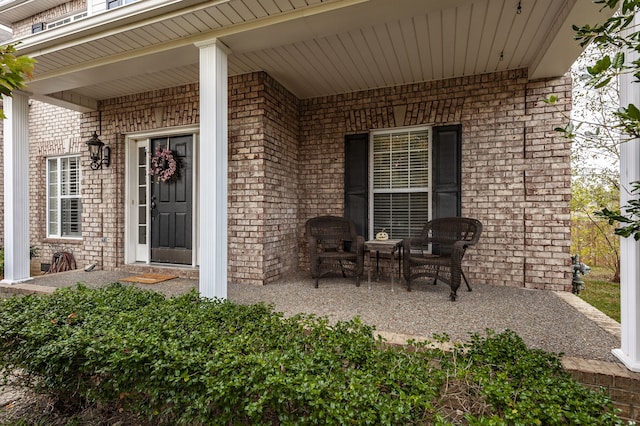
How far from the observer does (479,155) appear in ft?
13.3

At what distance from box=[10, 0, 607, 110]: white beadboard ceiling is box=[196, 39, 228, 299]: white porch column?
23 cm

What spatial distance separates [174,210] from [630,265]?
5.06 meters

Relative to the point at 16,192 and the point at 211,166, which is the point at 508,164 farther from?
the point at 16,192

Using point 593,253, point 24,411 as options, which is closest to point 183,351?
point 24,411

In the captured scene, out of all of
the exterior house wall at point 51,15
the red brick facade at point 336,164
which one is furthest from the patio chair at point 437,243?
the exterior house wall at point 51,15

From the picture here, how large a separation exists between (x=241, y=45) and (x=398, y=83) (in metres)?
2.27

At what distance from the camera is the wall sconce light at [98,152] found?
5.02 metres

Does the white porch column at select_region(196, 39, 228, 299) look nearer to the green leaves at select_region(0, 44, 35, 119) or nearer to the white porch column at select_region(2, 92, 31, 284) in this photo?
the green leaves at select_region(0, 44, 35, 119)

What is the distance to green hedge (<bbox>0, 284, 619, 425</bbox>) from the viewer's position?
1197 millimetres

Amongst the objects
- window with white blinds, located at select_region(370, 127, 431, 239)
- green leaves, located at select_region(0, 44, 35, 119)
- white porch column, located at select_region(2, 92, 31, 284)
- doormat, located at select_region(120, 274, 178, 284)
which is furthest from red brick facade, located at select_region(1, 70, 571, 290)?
green leaves, located at select_region(0, 44, 35, 119)

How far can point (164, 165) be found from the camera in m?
4.80

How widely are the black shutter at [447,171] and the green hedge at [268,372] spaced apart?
8.65 feet

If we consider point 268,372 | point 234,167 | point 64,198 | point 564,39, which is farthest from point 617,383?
point 64,198

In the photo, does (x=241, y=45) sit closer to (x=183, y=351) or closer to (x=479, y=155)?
(x=183, y=351)
